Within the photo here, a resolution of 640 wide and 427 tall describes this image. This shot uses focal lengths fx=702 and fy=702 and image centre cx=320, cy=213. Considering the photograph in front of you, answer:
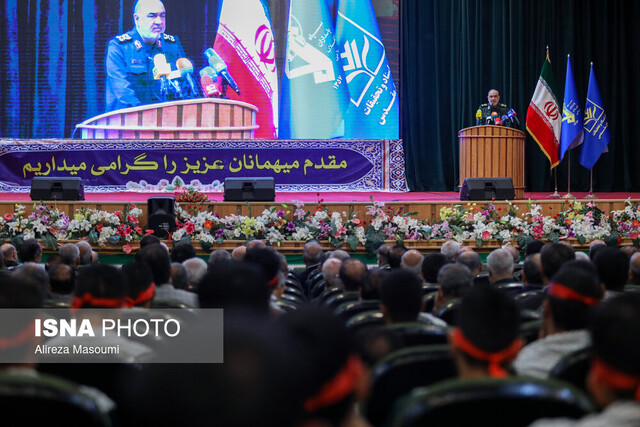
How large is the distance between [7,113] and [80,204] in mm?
4329

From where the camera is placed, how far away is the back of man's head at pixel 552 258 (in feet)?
9.84

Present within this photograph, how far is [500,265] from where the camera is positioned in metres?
3.38

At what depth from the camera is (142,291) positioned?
250 centimetres

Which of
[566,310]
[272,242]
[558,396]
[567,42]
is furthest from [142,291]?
[567,42]

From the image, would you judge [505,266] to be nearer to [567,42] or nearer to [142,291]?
[142,291]

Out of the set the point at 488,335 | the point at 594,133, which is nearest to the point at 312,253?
the point at 488,335

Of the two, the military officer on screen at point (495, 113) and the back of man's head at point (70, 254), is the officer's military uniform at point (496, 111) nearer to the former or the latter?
the military officer on screen at point (495, 113)

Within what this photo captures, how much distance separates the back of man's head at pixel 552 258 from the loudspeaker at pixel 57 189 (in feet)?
15.2

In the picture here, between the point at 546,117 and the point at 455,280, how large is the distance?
6.04m

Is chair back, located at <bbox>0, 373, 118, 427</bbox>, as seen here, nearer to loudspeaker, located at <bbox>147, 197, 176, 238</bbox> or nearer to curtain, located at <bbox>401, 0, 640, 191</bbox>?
loudspeaker, located at <bbox>147, 197, 176, 238</bbox>

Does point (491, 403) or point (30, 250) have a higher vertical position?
point (30, 250)

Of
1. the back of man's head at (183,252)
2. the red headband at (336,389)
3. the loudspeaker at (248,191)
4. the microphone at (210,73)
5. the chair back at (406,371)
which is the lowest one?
the chair back at (406,371)

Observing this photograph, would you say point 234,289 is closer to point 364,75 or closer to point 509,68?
point 364,75

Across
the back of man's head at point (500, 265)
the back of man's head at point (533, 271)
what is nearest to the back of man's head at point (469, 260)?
the back of man's head at point (500, 265)
